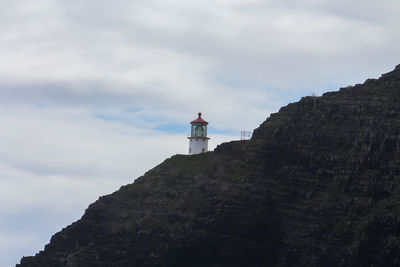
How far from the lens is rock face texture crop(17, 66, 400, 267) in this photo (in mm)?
180000

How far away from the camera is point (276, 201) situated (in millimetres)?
185750

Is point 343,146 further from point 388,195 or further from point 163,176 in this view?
point 163,176

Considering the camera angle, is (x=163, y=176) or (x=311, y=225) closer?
(x=311, y=225)

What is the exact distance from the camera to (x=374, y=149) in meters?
181

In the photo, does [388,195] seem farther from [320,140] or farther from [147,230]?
[147,230]

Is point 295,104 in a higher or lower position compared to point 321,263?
higher

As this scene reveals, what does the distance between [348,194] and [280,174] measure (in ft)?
31.4

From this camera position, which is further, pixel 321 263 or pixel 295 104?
pixel 295 104

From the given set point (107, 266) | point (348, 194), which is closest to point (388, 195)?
point (348, 194)

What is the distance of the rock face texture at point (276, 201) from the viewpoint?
7087 inches

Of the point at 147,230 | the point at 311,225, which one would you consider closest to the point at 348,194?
the point at 311,225

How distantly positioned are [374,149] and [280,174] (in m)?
12.2

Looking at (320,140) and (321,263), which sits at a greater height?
(320,140)

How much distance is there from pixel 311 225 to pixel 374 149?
10887mm
